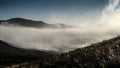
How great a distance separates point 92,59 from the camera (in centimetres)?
3162

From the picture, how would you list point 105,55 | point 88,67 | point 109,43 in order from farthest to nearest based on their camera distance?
point 109,43, point 105,55, point 88,67

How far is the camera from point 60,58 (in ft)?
111

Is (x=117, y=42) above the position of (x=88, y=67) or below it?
above

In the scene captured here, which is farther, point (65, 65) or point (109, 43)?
point (109, 43)

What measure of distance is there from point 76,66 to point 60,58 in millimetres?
4253

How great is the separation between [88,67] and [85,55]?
12.0ft

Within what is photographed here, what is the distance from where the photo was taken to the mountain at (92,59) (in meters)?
30.3

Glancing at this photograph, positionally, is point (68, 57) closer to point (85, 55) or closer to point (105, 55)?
point (85, 55)

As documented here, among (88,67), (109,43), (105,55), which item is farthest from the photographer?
(109,43)

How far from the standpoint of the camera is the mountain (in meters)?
30.3

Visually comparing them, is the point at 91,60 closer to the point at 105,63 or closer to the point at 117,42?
the point at 105,63

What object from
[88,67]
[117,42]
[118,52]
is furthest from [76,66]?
[117,42]

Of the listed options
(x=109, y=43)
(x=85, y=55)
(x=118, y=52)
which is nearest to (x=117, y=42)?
(x=109, y=43)

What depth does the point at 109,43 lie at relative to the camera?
120 ft
